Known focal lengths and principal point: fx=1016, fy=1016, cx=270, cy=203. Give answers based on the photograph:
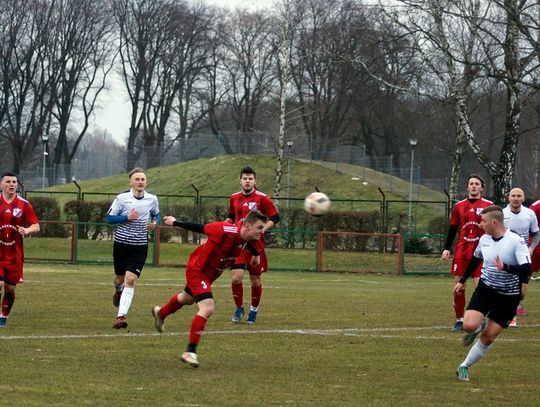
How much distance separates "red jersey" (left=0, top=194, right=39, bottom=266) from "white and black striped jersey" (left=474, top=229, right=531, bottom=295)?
6.46 metres

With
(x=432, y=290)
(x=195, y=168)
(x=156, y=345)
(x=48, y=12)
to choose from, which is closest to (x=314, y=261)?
(x=432, y=290)

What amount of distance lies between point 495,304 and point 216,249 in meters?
3.05

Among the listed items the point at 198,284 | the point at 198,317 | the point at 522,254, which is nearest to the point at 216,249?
the point at 198,284

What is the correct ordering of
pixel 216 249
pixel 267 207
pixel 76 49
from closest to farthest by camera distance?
1. pixel 216 249
2. pixel 267 207
3. pixel 76 49

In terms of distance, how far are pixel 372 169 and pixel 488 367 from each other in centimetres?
5068

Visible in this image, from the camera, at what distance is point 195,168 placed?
61.0 meters

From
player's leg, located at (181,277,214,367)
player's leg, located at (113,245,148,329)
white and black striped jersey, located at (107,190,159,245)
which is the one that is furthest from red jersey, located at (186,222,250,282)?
white and black striped jersey, located at (107,190,159,245)

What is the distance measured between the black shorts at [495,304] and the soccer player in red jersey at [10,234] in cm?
634

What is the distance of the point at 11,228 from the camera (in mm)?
14070

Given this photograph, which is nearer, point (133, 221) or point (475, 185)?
point (133, 221)

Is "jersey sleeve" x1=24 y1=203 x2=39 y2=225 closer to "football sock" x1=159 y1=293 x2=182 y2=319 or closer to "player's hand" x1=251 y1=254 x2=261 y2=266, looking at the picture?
"player's hand" x1=251 y1=254 x2=261 y2=266

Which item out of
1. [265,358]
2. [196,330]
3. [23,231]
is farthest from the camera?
[23,231]

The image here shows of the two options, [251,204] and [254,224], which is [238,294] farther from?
[254,224]

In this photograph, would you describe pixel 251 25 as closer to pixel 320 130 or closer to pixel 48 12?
pixel 320 130
